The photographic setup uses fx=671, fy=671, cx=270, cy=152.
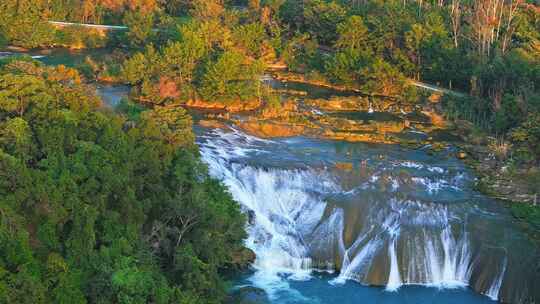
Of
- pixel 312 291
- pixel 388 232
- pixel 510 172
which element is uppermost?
pixel 510 172

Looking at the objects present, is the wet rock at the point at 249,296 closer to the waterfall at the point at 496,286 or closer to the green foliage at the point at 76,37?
the waterfall at the point at 496,286

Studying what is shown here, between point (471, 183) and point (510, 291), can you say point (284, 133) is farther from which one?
point (510, 291)

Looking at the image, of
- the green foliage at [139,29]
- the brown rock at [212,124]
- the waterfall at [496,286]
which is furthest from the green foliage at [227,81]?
the waterfall at [496,286]

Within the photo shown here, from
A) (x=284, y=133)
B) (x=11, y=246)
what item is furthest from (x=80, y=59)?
(x=11, y=246)

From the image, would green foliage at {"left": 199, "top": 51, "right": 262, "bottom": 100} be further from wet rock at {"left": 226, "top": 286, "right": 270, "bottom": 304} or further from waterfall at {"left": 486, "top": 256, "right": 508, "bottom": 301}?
waterfall at {"left": 486, "top": 256, "right": 508, "bottom": 301}

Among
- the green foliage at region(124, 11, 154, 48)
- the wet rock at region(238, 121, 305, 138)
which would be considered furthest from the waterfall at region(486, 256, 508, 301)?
the green foliage at region(124, 11, 154, 48)

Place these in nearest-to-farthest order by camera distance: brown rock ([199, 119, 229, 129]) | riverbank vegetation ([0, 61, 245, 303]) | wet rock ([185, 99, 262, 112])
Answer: riverbank vegetation ([0, 61, 245, 303])
brown rock ([199, 119, 229, 129])
wet rock ([185, 99, 262, 112])
